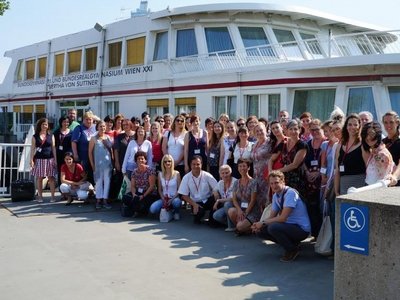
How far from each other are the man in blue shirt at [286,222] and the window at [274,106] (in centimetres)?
544

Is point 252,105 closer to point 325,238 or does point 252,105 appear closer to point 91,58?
point 325,238

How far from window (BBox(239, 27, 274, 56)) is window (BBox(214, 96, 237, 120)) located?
203 centimetres

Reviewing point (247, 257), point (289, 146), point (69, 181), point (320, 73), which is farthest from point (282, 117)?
point (69, 181)

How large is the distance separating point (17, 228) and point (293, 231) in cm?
417

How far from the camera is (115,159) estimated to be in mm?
9242

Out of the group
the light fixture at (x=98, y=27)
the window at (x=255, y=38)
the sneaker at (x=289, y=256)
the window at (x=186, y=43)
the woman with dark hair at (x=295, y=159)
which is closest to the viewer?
the sneaker at (x=289, y=256)

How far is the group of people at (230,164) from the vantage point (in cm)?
577

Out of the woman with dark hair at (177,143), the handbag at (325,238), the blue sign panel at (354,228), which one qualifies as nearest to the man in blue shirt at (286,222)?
the handbag at (325,238)

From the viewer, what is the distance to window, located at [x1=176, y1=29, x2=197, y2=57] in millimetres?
14062

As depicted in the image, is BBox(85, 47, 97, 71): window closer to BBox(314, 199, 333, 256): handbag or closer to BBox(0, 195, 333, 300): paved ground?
BBox(0, 195, 333, 300): paved ground

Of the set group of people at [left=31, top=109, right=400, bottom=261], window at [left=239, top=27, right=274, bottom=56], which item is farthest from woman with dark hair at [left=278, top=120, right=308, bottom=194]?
window at [left=239, top=27, right=274, bottom=56]

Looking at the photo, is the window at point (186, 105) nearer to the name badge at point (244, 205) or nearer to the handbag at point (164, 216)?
the handbag at point (164, 216)

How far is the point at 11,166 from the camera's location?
10.4m

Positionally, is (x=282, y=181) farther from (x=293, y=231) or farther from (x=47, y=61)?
(x=47, y=61)
